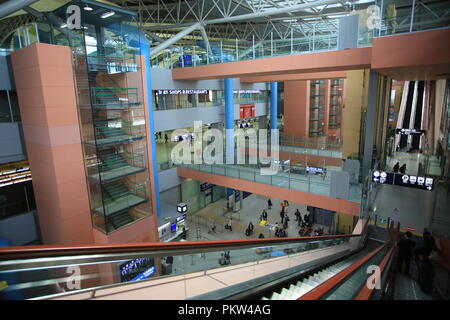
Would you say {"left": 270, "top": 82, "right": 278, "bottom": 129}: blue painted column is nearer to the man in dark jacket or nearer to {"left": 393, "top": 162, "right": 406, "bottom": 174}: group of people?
{"left": 393, "top": 162, "right": 406, "bottom": 174}: group of people

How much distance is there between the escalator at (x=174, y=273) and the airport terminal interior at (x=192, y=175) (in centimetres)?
2

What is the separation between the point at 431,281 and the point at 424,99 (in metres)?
22.5

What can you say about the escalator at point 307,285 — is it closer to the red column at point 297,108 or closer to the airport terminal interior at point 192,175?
the airport terminal interior at point 192,175

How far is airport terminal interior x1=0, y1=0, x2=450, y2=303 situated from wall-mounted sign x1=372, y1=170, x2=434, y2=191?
0.04 meters

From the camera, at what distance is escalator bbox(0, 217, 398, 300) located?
1.81 metres

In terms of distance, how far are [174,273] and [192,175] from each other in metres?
13.9

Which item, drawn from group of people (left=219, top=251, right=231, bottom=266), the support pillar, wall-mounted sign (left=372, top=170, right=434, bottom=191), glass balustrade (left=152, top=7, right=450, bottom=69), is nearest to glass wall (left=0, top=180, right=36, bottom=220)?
glass balustrade (left=152, top=7, right=450, bottom=69)

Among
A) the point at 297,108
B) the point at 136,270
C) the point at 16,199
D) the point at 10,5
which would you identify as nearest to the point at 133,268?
the point at 136,270

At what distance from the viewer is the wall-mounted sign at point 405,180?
8766 mm

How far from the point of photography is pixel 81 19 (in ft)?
30.0

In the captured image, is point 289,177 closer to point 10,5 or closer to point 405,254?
point 405,254

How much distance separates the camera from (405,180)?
29.8 feet
